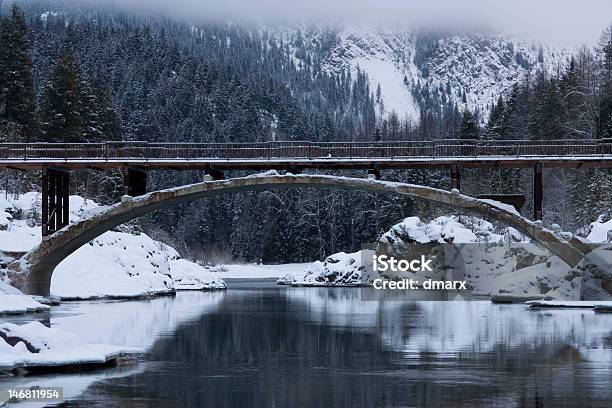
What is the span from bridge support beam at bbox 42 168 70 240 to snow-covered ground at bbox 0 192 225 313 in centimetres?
151

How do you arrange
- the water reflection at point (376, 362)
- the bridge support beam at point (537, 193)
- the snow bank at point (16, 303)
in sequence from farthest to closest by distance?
the bridge support beam at point (537, 193)
the snow bank at point (16, 303)
the water reflection at point (376, 362)

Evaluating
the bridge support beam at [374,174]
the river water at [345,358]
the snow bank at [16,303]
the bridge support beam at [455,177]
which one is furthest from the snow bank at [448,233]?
the snow bank at [16,303]

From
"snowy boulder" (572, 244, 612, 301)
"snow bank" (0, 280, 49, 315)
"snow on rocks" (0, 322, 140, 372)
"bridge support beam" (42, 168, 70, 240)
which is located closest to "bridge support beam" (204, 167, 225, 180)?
"bridge support beam" (42, 168, 70, 240)

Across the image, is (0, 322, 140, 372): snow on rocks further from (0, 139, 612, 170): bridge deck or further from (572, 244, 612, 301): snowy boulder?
(572, 244, 612, 301): snowy boulder

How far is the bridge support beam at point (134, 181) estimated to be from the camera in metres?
60.7

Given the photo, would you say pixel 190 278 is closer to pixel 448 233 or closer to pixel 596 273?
pixel 448 233

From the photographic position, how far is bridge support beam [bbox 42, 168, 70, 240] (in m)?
60.8

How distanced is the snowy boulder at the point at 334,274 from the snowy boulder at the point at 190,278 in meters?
14.5

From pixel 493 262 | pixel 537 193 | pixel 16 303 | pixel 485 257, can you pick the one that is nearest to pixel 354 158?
pixel 537 193

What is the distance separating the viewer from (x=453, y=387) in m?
26.5

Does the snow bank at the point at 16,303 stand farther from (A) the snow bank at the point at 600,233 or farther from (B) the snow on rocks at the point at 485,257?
(A) the snow bank at the point at 600,233

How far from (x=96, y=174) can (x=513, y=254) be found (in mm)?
52114

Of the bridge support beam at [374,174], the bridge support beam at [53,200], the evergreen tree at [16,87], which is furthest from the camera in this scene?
the evergreen tree at [16,87]

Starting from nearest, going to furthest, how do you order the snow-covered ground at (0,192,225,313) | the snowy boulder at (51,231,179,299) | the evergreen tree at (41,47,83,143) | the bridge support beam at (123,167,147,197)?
the bridge support beam at (123,167,147,197) → the snow-covered ground at (0,192,225,313) → the snowy boulder at (51,231,179,299) → the evergreen tree at (41,47,83,143)
